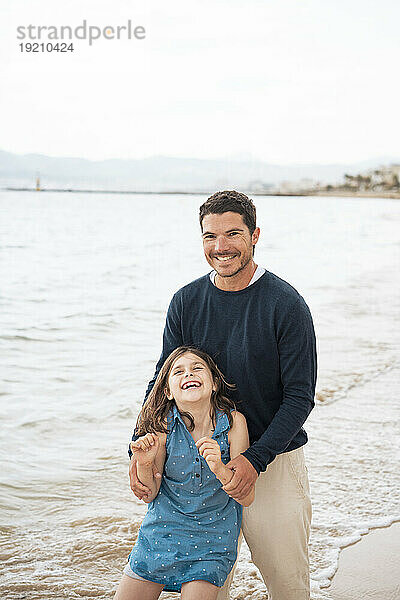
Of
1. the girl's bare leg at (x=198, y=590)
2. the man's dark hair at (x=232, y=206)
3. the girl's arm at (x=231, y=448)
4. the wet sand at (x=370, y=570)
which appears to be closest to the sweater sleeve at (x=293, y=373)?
the girl's arm at (x=231, y=448)

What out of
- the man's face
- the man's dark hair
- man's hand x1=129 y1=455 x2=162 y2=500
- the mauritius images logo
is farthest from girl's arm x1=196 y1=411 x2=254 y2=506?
the mauritius images logo

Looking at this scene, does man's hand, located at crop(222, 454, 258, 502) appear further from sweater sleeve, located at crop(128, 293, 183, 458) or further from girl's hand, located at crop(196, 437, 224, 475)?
sweater sleeve, located at crop(128, 293, 183, 458)

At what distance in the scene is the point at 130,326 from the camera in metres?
10.4

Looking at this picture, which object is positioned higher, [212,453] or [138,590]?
[212,453]

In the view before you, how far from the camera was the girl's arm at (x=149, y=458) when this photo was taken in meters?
2.29

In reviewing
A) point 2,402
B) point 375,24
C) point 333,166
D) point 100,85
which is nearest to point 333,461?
point 2,402

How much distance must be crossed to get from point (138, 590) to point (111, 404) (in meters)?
4.36

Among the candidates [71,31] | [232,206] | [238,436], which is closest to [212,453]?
[238,436]

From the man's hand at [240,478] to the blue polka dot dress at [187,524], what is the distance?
138 mm

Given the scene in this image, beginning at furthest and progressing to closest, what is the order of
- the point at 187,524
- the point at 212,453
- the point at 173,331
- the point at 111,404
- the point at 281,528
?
the point at 111,404 → the point at 173,331 → the point at 281,528 → the point at 187,524 → the point at 212,453

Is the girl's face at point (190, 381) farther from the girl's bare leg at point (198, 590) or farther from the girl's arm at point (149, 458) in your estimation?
the girl's bare leg at point (198, 590)

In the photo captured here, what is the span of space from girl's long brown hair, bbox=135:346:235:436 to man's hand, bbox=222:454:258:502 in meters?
0.19

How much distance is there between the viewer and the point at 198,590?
2176 millimetres

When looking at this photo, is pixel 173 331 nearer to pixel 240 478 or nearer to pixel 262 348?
pixel 262 348
